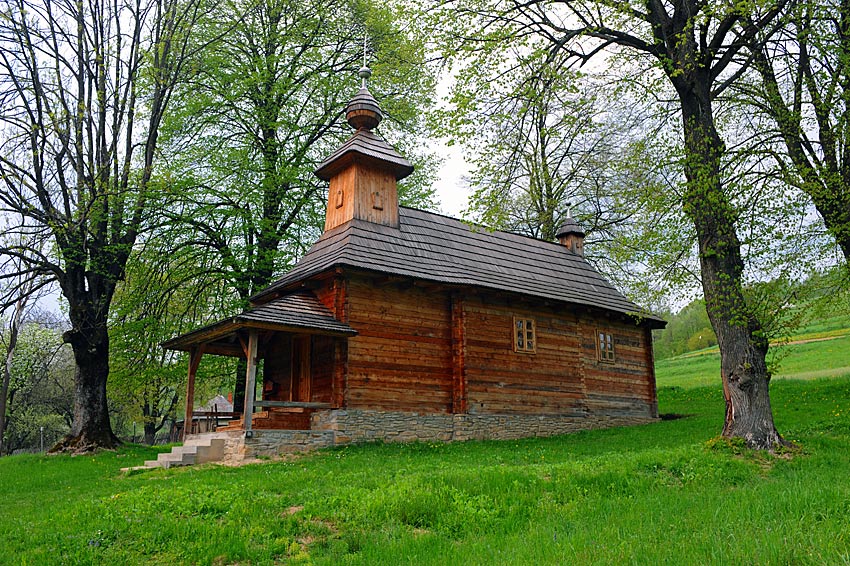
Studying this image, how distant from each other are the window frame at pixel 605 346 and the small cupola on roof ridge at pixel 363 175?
776 centimetres

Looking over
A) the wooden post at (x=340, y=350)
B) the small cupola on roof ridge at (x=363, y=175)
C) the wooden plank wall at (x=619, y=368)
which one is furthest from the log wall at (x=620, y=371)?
the wooden post at (x=340, y=350)

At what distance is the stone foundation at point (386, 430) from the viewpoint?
46.5ft

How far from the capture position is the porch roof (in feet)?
46.4

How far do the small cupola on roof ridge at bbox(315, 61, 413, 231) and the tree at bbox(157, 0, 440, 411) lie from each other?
224cm

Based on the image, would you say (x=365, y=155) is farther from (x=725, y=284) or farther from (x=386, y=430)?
(x=725, y=284)

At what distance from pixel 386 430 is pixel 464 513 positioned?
28.7ft

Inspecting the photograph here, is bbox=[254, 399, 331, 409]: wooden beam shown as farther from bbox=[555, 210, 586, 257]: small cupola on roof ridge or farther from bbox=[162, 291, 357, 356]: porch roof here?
bbox=[555, 210, 586, 257]: small cupola on roof ridge

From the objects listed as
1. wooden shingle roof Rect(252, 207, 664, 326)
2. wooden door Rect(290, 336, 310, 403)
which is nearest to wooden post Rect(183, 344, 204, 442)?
wooden door Rect(290, 336, 310, 403)

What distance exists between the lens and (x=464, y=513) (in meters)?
7.27

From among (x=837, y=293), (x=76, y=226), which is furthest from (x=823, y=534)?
(x=76, y=226)

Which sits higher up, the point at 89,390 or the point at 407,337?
the point at 407,337

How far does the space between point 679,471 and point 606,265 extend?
21.3 metres

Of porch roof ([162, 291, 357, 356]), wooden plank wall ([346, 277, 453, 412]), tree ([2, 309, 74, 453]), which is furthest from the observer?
tree ([2, 309, 74, 453])

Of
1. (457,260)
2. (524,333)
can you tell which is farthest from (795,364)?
(457,260)
